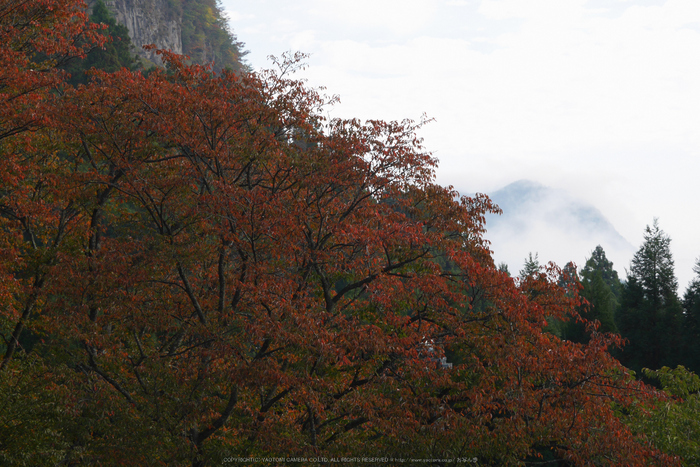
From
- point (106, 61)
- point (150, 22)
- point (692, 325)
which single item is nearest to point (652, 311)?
point (692, 325)

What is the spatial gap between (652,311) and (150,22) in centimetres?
7232

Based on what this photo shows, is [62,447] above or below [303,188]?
below

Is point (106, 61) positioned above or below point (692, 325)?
above

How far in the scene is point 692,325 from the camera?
38.8 meters

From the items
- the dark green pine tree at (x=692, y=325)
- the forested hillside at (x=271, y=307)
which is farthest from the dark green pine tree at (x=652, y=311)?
the forested hillside at (x=271, y=307)

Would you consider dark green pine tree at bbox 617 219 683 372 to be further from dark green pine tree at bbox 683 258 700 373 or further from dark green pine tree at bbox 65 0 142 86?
dark green pine tree at bbox 65 0 142 86

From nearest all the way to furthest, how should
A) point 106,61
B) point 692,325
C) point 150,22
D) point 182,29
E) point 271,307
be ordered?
point 271,307 → point 106,61 → point 692,325 → point 150,22 → point 182,29

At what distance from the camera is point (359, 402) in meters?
8.58

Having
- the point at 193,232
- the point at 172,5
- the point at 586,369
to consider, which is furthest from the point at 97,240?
the point at 172,5

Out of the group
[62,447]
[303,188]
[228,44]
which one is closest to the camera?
[62,447]

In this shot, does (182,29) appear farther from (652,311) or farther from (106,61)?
(652,311)

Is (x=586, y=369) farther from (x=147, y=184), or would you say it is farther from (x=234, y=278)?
(x=147, y=184)

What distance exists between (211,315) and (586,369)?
24.1ft

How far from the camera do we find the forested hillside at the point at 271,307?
8.50 meters
